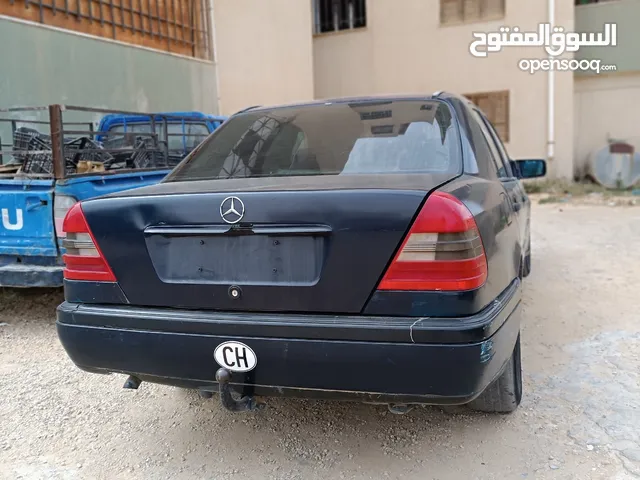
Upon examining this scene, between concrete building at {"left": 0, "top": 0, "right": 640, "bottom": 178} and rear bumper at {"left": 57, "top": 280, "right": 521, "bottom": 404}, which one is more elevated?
concrete building at {"left": 0, "top": 0, "right": 640, "bottom": 178}

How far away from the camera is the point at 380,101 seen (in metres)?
2.87

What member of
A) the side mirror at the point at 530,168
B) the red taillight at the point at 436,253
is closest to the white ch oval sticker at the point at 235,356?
the red taillight at the point at 436,253

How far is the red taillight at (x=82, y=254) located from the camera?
2.16 meters

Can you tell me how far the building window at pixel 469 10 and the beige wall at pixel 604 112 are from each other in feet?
9.05

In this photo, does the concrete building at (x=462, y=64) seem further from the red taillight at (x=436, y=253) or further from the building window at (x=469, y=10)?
the red taillight at (x=436, y=253)

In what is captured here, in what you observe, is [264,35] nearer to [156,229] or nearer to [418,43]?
[418,43]

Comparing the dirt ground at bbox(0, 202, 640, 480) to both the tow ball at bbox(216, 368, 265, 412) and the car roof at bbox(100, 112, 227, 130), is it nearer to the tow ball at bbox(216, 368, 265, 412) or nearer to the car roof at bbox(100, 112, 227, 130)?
the tow ball at bbox(216, 368, 265, 412)

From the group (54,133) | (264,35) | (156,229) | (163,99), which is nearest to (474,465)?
(156,229)

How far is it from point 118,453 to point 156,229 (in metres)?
1.10

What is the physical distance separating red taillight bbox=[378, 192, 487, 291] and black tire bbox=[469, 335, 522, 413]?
84cm

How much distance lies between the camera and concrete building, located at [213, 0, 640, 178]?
1210cm

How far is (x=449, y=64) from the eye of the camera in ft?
44.3

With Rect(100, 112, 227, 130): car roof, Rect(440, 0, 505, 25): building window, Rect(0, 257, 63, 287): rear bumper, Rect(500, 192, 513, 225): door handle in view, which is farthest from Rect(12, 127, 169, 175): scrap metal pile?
Rect(440, 0, 505, 25): building window

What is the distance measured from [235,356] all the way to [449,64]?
12.9m
